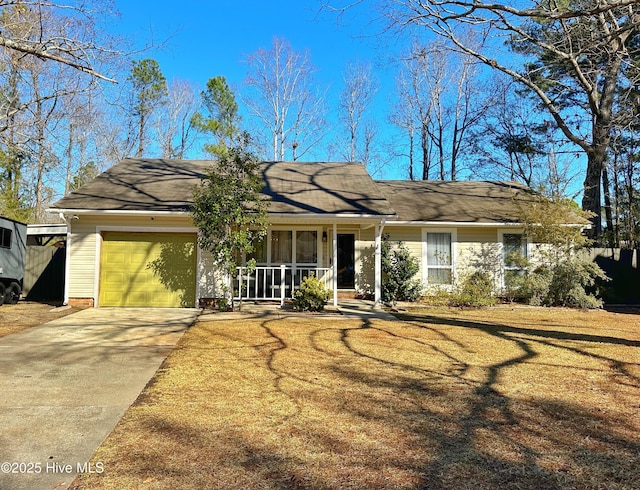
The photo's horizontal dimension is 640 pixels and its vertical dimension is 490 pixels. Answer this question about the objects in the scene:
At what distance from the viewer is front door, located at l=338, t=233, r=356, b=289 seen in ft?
45.2

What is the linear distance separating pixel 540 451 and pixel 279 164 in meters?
14.1

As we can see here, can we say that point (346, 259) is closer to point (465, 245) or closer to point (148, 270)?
point (465, 245)

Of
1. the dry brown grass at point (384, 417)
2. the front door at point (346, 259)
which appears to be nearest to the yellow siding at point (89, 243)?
the front door at point (346, 259)

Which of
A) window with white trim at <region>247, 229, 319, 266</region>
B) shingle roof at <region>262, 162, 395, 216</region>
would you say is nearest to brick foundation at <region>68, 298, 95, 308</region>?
window with white trim at <region>247, 229, 319, 266</region>

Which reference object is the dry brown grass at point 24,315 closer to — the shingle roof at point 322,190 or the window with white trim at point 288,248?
the window with white trim at point 288,248

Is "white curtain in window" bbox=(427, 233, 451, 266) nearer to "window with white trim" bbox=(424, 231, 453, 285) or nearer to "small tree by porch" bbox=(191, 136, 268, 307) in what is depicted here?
"window with white trim" bbox=(424, 231, 453, 285)

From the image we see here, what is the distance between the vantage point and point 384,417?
380 cm

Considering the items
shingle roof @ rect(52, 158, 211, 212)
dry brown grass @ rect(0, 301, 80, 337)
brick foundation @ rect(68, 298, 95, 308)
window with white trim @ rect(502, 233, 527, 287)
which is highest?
shingle roof @ rect(52, 158, 211, 212)

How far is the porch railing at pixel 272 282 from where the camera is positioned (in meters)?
11.8

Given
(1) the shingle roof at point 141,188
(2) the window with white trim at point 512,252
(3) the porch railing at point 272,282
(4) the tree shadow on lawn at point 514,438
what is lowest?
(4) the tree shadow on lawn at point 514,438

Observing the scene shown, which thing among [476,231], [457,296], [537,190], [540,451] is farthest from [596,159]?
[540,451]

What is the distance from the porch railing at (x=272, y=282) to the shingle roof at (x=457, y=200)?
137 inches

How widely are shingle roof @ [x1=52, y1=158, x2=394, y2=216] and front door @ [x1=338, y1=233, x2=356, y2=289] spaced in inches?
63.3

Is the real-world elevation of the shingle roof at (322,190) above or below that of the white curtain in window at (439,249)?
above
